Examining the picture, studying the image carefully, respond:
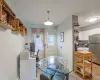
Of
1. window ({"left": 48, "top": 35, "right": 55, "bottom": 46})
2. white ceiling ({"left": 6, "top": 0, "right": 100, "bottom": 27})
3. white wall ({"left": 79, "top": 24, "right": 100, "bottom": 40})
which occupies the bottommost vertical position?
window ({"left": 48, "top": 35, "right": 55, "bottom": 46})

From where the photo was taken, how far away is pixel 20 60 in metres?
3.18

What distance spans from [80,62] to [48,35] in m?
3.76


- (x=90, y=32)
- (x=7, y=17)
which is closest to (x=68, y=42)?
(x=90, y=32)

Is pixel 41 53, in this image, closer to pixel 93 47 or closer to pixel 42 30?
pixel 42 30

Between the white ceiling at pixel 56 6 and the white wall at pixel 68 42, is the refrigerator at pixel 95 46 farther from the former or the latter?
the white ceiling at pixel 56 6

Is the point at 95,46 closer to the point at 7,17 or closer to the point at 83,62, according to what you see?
the point at 83,62

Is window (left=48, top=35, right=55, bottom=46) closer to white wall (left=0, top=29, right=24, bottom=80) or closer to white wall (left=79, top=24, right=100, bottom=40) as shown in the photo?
white wall (left=79, top=24, right=100, bottom=40)

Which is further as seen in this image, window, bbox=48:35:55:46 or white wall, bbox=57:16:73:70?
window, bbox=48:35:55:46

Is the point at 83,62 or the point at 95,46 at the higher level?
the point at 95,46

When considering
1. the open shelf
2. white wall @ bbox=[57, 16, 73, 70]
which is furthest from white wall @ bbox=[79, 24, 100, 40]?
the open shelf

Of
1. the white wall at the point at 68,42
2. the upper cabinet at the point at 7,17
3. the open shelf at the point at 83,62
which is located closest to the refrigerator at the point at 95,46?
the open shelf at the point at 83,62

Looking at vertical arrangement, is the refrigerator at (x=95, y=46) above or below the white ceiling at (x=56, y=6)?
below

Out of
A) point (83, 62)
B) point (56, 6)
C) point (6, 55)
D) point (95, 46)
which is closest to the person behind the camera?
point (6, 55)

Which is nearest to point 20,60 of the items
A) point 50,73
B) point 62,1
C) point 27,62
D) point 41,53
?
point 27,62
